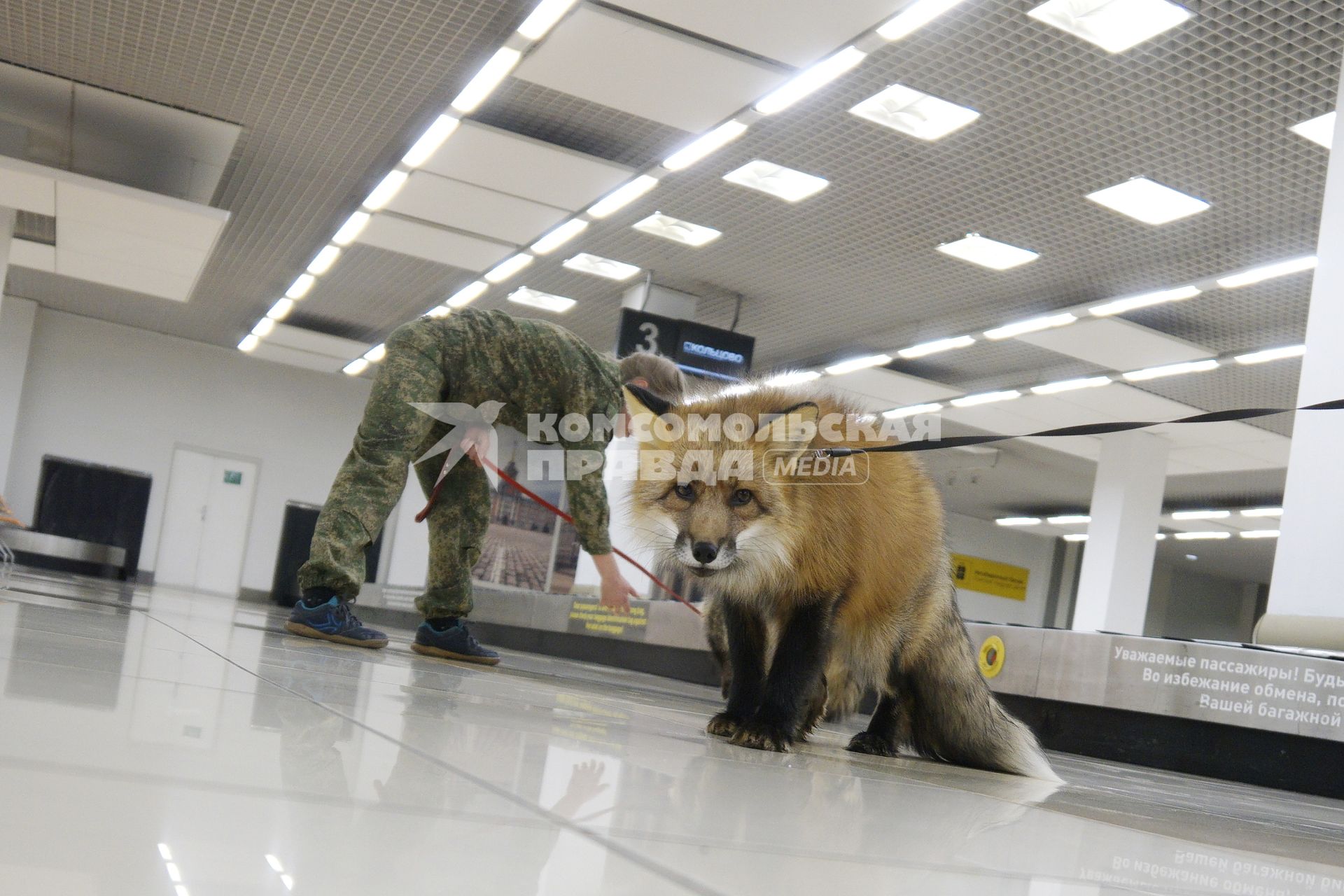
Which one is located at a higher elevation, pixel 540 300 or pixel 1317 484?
pixel 540 300

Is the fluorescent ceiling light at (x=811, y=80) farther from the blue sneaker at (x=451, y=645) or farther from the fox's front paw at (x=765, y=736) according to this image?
the fox's front paw at (x=765, y=736)

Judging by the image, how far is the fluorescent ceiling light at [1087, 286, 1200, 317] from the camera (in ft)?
38.3

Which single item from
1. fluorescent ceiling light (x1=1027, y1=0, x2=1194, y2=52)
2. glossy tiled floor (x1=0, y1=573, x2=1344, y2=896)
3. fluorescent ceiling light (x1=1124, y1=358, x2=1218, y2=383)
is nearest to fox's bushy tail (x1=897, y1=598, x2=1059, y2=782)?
glossy tiled floor (x1=0, y1=573, x2=1344, y2=896)

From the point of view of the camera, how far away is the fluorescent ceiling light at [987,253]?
449 inches

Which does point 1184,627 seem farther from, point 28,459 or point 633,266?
point 28,459

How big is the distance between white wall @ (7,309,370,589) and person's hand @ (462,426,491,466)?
2196 cm

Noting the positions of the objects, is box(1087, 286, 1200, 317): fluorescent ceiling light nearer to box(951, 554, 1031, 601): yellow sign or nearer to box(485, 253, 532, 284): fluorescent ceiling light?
box(485, 253, 532, 284): fluorescent ceiling light

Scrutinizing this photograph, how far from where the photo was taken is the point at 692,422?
3.16m

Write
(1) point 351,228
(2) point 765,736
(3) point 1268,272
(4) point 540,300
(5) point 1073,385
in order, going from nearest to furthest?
(2) point 765,736, (3) point 1268,272, (1) point 351,228, (5) point 1073,385, (4) point 540,300

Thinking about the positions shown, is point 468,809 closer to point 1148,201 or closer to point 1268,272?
point 1148,201

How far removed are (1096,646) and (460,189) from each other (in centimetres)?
755

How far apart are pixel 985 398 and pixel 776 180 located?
792 cm

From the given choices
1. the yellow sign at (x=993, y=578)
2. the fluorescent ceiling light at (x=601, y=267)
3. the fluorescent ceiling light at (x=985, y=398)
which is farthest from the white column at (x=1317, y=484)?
the yellow sign at (x=993, y=578)

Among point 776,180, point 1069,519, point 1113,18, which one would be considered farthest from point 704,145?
point 1069,519
